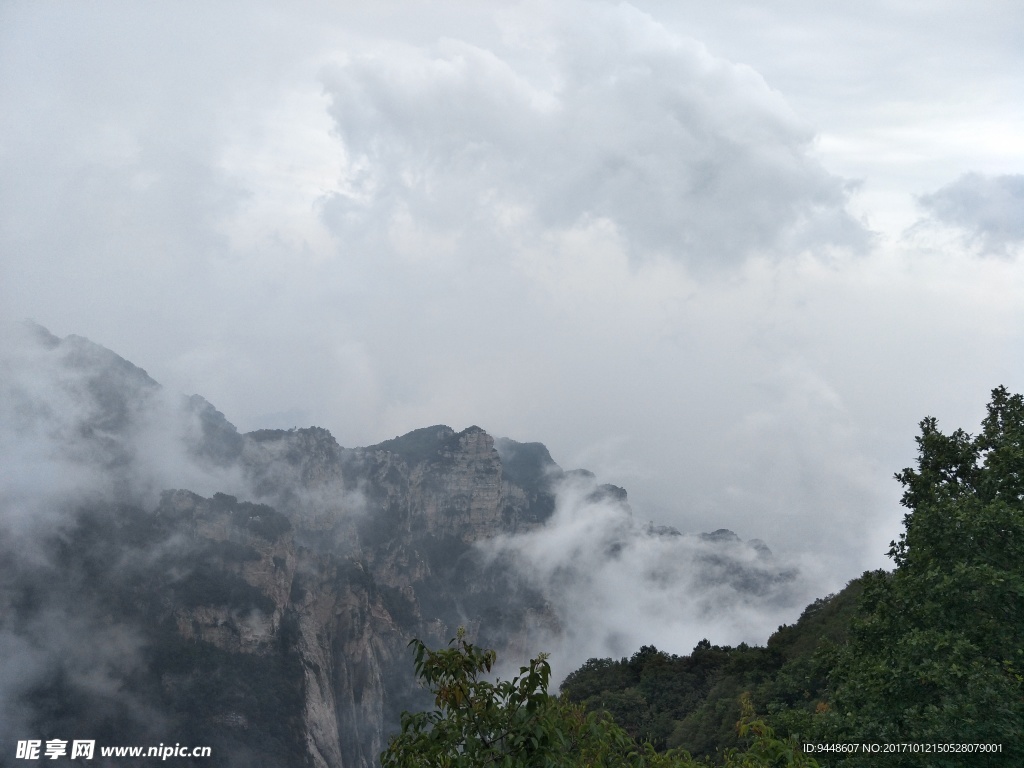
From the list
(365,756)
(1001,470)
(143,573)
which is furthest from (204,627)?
(1001,470)

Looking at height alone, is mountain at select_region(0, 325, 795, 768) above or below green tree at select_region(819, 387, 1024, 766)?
above

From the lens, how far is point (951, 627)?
25953mm

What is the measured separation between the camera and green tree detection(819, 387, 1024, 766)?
22.2 meters

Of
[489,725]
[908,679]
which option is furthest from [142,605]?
[489,725]

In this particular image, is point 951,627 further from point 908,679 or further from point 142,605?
point 142,605

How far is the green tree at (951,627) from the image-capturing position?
22.2 meters

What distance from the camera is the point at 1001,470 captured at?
1137 inches

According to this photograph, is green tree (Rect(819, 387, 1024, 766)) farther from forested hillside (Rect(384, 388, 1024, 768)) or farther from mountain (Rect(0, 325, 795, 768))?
mountain (Rect(0, 325, 795, 768))

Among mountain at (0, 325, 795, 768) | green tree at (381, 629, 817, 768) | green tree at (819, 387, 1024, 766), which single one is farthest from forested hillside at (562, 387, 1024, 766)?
mountain at (0, 325, 795, 768)

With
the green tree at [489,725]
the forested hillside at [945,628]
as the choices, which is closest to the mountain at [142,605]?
the forested hillside at [945,628]

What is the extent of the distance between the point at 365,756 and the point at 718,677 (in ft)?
433

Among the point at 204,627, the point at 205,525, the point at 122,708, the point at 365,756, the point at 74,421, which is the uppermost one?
the point at 74,421

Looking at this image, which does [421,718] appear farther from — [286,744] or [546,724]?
[286,744]

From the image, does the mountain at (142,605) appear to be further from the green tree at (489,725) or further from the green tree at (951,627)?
the green tree at (489,725)
